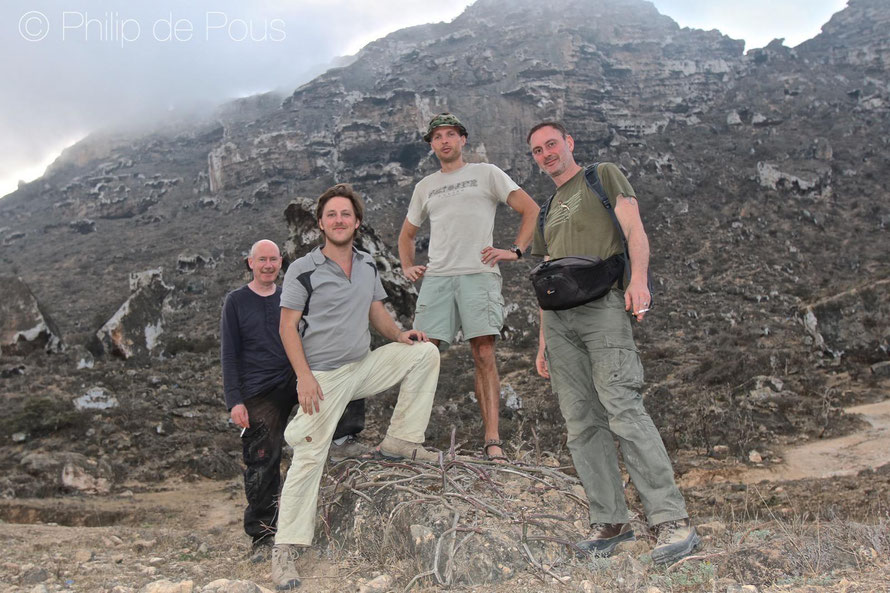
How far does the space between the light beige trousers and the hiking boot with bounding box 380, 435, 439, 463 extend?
3 centimetres

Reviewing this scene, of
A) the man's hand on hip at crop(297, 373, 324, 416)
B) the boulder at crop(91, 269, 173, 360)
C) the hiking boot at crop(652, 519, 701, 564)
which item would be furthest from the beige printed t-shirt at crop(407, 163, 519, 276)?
the boulder at crop(91, 269, 173, 360)

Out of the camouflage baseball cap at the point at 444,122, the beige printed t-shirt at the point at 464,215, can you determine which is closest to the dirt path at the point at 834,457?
the beige printed t-shirt at the point at 464,215

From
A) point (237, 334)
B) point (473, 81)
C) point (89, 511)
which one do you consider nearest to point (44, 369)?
point (89, 511)

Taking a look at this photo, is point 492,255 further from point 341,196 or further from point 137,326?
point 137,326

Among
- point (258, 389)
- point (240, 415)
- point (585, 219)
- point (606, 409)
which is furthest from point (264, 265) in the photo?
point (606, 409)

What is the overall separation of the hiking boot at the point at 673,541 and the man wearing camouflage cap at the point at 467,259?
1.32m

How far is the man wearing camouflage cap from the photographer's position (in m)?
3.56

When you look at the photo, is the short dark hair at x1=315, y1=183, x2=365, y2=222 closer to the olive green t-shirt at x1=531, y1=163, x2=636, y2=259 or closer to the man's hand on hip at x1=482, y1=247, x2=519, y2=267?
the man's hand on hip at x1=482, y1=247, x2=519, y2=267

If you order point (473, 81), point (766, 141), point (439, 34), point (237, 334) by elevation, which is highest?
point (439, 34)

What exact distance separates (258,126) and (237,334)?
194 feet

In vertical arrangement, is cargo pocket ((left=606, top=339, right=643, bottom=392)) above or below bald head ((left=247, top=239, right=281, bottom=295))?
below

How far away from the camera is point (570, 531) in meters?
2.82

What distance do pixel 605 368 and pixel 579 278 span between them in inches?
16.7

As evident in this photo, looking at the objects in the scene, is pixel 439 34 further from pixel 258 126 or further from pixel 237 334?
pixel 237 334
